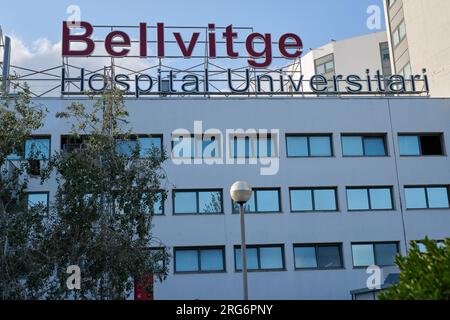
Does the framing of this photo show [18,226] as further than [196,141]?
No

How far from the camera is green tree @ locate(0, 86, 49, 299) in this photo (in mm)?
19438

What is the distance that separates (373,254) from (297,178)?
4929 millimetres

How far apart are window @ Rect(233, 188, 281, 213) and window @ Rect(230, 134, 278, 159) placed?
5.66 ft

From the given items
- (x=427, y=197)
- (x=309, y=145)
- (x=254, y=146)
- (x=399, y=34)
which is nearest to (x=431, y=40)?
(x=399, y=34)

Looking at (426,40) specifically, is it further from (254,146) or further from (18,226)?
(18,226)

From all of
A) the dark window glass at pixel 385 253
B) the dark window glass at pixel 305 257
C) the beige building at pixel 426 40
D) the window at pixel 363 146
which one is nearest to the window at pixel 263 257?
the dark window glass at pixel 305 257

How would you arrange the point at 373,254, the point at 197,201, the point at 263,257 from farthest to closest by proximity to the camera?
the point at 373,254 < the point at 197,201 < the point at 263,257

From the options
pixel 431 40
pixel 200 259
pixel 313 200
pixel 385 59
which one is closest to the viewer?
pixel 200 259

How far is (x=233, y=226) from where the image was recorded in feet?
98.7

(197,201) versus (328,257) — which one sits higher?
(197,201)

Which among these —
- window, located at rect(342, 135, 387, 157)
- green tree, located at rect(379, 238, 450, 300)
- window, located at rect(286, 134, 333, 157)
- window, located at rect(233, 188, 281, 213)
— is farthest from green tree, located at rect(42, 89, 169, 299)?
window, located at rect(342, 135, 387, 157)

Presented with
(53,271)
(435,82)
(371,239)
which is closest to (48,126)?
(53,271)

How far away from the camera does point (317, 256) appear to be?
30438mm

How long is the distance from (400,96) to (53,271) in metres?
21.8
